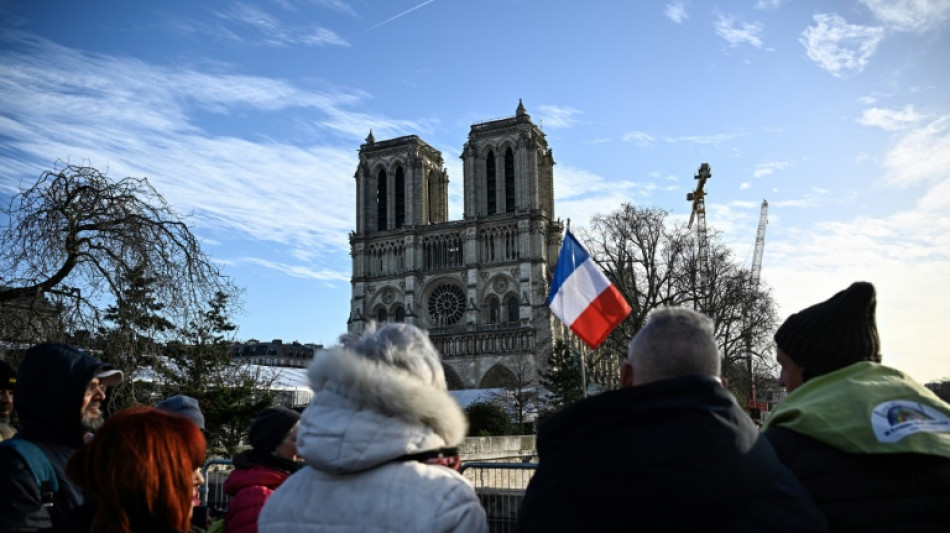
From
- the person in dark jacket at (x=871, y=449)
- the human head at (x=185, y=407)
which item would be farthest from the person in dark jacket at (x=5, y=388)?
the person in dark jacket at (x=871, y=449)

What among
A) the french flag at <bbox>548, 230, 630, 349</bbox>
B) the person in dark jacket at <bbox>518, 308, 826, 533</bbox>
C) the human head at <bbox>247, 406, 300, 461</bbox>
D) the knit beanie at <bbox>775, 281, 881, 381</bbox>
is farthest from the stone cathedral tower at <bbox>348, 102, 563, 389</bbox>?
the person in dark jacket at <bbox>518, 308, 826, 533</bbox>

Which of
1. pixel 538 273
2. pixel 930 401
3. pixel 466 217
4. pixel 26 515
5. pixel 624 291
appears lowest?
pixel 26 515

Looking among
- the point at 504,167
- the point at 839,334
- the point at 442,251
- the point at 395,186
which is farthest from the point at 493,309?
the point at 839,334

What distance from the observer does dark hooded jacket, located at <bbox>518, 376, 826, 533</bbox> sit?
192 cm

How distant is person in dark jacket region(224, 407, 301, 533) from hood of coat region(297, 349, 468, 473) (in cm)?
131

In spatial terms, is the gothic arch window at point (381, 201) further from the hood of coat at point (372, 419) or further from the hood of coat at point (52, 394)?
the hood of coat at point (372, 419)

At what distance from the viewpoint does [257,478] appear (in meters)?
3.66

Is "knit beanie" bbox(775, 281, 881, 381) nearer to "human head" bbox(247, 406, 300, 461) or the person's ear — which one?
the person's ear

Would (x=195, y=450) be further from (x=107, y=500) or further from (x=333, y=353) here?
(x=333, y=353)

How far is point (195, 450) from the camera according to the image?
8.23 feet

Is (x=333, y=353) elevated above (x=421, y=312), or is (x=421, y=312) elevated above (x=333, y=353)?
(x=421, y=312)

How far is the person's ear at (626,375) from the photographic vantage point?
241 cm

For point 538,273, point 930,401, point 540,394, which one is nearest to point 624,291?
point 540,394

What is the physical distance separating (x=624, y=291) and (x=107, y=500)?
31.8m
